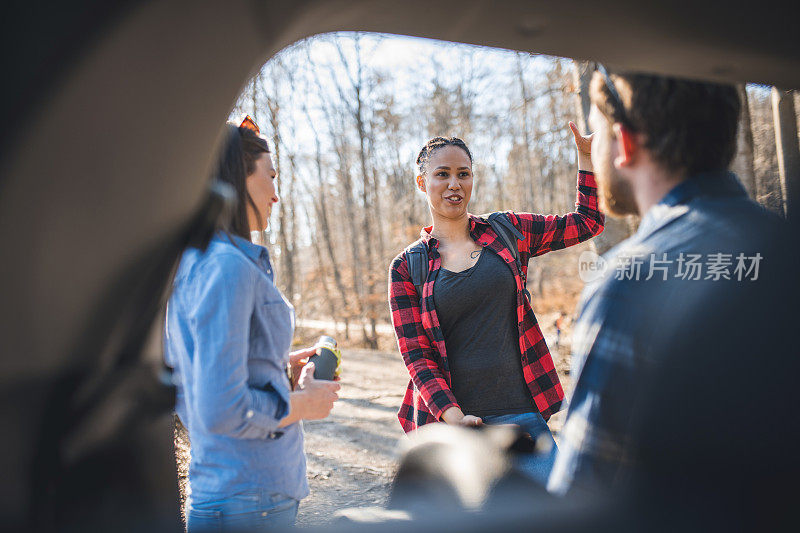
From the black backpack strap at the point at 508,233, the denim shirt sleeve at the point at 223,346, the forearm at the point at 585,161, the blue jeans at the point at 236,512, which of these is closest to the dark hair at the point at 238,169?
the denim shirt sleeve at the point at 223,346

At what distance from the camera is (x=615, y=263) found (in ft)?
3.70

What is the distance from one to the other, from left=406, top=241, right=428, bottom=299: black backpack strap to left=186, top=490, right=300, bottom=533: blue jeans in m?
1.28

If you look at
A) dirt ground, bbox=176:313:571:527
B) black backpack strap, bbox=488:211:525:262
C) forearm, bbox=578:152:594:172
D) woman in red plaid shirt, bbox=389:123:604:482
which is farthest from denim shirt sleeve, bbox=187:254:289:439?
forearm, bbox=578:152:594:172

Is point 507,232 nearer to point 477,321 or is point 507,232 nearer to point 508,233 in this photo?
point 508,233

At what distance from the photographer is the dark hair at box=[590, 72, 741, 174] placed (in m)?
1.20

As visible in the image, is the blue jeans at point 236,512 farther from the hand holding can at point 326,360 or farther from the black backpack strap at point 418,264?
the black backpack strap at point 418,264

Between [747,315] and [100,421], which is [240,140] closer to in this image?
[100,421]

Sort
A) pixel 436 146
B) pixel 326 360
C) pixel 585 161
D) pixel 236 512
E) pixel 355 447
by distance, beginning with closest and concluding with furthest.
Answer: pixel 236 512 → pixel 326 360 → pixel 585 161 → pixel 436 146 → pixel 355 447

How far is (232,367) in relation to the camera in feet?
4.68

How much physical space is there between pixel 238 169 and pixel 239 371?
609 mm

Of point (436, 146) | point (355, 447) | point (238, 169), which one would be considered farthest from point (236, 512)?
point (355, 447)

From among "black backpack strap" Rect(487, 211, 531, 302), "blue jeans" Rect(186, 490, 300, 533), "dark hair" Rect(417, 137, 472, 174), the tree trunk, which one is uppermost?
the tree trunk

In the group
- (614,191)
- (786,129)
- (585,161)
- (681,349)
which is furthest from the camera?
(786,129)

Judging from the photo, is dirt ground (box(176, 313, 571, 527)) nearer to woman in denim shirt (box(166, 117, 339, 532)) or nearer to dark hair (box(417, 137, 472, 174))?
woman in denim shirt (box(166, 117, 339, 532))
